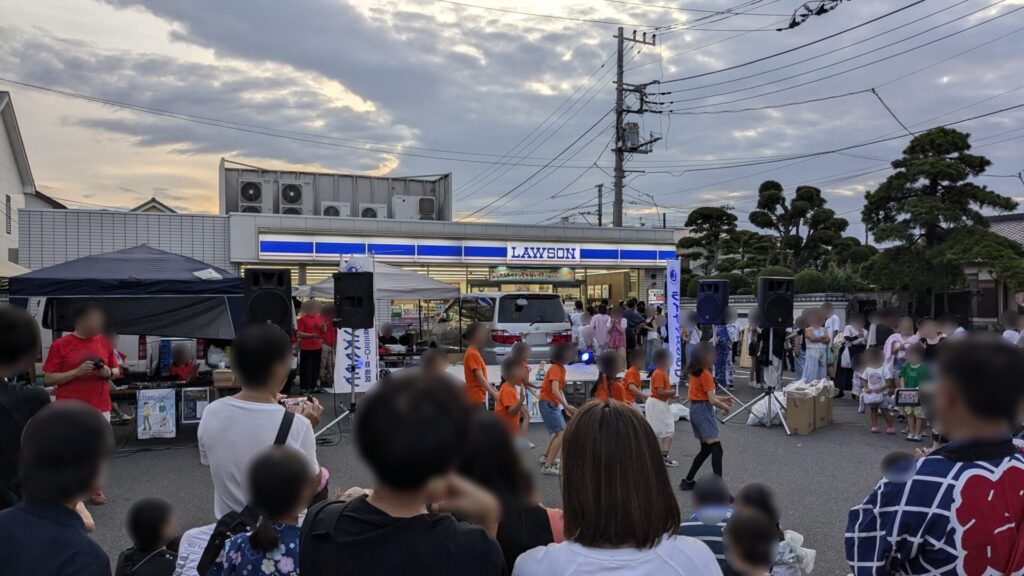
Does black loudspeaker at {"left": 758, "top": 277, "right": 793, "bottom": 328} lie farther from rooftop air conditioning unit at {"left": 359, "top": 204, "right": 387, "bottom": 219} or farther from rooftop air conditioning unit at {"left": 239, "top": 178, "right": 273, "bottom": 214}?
rooftop air conditioning unit at {"left": 239, "top": 178, "right": 273, "bottom": 214}

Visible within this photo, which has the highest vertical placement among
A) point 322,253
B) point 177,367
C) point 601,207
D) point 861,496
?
point 601,207

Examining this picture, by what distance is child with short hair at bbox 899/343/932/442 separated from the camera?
8.55 metres

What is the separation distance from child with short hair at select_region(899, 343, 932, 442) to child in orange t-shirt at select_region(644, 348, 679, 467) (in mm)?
3522

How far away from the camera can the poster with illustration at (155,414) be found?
8.50 m

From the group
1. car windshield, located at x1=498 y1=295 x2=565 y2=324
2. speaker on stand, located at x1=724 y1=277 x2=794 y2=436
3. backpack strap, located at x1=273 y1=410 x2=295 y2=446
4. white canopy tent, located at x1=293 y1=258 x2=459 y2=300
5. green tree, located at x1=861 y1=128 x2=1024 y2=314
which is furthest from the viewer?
green tree, located at x1=861 y1=128 x2=1024 y2=314

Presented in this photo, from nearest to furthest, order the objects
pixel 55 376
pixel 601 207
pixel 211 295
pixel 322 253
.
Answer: pixel 55 376, pixel 211 295, pixel 322 253, pixel 601 207

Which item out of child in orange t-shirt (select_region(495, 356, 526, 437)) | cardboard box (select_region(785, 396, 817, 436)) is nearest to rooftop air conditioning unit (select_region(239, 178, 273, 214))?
child in orange t-shirt (select_region(495, 356, 526, 437))

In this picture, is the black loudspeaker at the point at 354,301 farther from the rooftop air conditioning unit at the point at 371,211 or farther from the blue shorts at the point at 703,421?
the rooftop air conditioning unit at the point at 371,211

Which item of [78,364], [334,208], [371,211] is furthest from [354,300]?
[371,211]

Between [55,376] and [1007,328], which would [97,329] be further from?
[1007,328]

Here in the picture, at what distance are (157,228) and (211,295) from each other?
33.6 ft

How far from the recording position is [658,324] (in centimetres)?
1419

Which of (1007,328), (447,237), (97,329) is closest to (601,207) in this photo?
(447,237)

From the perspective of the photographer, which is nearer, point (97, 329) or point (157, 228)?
point (97, 329)
